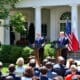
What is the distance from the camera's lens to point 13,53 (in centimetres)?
2466

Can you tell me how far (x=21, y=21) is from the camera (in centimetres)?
2775

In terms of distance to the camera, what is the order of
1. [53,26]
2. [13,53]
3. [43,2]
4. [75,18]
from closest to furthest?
[13,53]
[75,18]
[43,2]
[53,26]

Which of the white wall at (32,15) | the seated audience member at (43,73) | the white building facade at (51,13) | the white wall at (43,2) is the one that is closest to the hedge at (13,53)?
the white building facade at (51,13)

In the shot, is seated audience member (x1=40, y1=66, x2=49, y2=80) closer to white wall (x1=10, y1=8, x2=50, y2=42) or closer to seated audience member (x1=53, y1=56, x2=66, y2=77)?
seated audience member (x1=53, y1=56, x2=66, y2=77)

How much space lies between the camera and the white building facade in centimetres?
2864

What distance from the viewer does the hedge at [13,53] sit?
965 inches

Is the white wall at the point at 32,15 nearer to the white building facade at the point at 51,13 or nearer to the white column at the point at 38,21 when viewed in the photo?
the white building facade at the point at 51,13

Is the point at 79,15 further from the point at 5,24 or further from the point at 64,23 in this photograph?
the point at 5,24

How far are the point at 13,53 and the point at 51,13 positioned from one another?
981cm

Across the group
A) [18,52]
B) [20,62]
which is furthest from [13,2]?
[20,62]

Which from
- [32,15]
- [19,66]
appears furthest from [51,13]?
[19,66]

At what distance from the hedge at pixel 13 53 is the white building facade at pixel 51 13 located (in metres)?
4.78

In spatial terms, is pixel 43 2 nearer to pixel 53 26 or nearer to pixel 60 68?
pixel 53 26

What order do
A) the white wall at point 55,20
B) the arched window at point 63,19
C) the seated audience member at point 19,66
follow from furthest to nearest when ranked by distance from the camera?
1. the white wall at point 55,20
2. the arched window at point 63,19
3. the seated audience member at point 19,66
